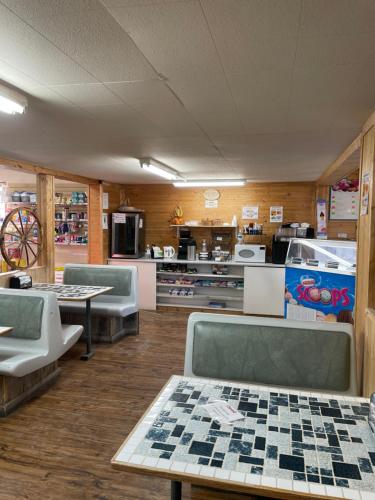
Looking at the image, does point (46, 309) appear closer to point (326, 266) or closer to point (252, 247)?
point (326, 266)

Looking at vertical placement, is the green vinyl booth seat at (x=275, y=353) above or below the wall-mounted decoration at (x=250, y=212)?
below

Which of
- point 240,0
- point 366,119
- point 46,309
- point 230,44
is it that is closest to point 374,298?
point 366,119

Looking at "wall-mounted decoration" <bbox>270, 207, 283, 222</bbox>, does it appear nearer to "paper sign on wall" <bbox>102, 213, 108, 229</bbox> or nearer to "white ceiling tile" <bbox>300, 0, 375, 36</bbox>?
"paper sign on wall" <bbox>102, 213, 108, 229</bbox>

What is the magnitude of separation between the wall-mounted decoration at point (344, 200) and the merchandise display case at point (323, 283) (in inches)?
128

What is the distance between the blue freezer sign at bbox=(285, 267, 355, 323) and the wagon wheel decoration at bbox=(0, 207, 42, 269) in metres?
3.65

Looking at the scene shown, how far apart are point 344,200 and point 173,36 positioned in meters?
5.73

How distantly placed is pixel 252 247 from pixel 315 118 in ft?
12.7

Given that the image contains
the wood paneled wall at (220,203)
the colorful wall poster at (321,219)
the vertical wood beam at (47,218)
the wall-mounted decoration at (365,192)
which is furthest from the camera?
the wood paneled wall at (220,203)

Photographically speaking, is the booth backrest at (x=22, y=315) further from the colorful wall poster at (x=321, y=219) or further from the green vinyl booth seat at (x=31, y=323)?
the colorful wall poster at (x=321, y=219)

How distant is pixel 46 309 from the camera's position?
3.32m

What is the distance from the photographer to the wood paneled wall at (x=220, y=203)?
6.82 metres

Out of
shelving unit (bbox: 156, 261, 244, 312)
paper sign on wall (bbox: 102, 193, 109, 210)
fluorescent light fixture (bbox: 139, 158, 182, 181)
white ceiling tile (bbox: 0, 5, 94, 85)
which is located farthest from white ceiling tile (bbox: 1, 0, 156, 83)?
paper sign on wall (bbox: 102, 193, 109, 210)

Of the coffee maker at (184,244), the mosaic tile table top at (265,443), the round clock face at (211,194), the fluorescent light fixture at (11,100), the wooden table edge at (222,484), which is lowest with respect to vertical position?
the wooden table edge at (222,484)

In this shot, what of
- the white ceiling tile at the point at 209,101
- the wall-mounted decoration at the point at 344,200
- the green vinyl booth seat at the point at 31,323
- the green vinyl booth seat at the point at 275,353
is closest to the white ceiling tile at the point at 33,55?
the white ceiling tile at the point at 209,101
